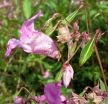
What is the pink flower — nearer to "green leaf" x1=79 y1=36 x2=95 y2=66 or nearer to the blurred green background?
"green leaf" x1=79 y1=36 x2=95 y2=66

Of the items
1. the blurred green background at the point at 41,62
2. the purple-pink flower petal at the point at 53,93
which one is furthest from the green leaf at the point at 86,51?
the blurred green background at the point at 41,62

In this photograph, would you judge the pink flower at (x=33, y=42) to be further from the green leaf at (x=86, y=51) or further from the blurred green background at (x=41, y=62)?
the blurred green background at (x=41, y=62)

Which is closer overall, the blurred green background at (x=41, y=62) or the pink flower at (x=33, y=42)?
the pink flower at (x=33, y=42)

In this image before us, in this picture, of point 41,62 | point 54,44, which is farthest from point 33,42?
point 41,62

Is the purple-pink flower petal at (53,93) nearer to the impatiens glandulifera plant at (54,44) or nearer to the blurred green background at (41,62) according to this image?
the impatiens glandulifera plant at (54,44)

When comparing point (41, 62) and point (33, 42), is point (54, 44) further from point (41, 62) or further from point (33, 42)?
point (41, 62)

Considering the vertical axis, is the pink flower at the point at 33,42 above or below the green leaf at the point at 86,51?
above

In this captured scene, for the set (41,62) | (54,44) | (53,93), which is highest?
(54,44)

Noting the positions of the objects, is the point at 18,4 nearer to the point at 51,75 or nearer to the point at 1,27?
the point at 1,27

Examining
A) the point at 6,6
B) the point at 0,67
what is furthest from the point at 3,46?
the point at 6,6

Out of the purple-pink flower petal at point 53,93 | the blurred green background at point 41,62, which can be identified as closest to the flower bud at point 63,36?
the purple-pink flower petal at point 53,93
